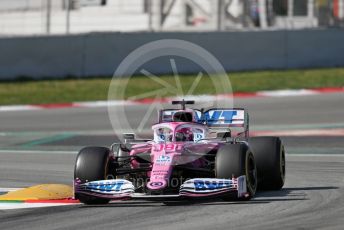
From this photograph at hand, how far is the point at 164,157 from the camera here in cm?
1104

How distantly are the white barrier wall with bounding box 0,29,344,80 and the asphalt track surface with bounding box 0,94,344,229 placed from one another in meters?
3.21

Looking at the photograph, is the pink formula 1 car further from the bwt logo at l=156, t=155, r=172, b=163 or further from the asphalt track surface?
the asphalt track surface

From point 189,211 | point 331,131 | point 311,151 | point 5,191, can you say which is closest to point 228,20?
point 331,131

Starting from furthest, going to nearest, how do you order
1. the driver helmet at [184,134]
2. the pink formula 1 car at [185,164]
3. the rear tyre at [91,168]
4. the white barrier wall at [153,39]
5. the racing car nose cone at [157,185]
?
the white barrier wall at [153,39]
the driver helmet at [184,134]
the rear tyre at [91,168]
the pink formula 1 car at [185,164]
the racing car nose cone at [157,185]

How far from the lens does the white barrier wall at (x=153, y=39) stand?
27.2m

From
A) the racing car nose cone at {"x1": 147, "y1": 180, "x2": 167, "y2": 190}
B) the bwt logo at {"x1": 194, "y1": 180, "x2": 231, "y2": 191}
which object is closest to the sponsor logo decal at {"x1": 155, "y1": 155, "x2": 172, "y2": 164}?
the racing car nose cone at {"x1": 147, "y1": 180, "x2": 167, "y2": 190}

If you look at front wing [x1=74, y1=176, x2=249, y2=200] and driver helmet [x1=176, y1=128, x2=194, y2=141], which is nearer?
front wing [x1=74, y1=176, x2=249, y2=200]

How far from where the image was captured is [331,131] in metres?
19.6

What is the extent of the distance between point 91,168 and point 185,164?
1010mm

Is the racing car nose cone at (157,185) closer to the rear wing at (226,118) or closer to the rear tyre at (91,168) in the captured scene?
the rear tyre at (91,168)

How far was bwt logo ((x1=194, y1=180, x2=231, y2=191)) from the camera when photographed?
35.1ft

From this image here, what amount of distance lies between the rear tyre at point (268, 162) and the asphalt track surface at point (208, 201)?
198 mm

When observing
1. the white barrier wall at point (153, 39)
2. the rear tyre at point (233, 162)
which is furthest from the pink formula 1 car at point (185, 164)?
the white barrier wall at point (153, 39)

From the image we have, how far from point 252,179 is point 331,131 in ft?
27.9
